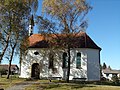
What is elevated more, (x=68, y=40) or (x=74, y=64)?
(x=68, y=40)

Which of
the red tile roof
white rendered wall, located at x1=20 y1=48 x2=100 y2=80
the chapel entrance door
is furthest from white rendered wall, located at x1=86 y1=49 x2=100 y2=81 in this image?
the chapel entrance door

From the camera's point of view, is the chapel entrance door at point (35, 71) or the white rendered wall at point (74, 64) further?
the chapel entrance door at point (35, 71)

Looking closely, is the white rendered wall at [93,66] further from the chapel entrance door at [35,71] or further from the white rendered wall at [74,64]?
the chapel entrance door at [35,71]

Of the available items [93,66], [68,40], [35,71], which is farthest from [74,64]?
[35,71]

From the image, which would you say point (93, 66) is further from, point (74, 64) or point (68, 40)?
point (68, 40)

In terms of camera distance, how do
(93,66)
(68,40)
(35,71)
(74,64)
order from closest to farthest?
(68,40) < (93,66) < (74,64) < (35,71)

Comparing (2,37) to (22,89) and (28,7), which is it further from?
(22,89)

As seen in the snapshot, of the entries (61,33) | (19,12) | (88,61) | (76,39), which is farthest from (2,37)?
(88,61)

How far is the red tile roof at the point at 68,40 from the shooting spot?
35.7 metres

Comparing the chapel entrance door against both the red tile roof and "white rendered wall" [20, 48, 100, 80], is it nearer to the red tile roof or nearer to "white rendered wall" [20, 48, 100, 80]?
"white rendered wall" [20, 48, 100, 80]

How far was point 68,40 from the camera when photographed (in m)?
35.4

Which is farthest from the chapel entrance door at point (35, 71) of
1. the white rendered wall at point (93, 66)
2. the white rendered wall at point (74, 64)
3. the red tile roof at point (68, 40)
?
the white rendered wall at point (93, 66)

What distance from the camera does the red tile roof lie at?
35.7 m

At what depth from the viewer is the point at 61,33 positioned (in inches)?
1391
